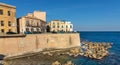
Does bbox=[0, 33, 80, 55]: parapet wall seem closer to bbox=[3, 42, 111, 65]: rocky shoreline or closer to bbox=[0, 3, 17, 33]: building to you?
bbox=[3, 42, 111, 65]: rocky shoreline

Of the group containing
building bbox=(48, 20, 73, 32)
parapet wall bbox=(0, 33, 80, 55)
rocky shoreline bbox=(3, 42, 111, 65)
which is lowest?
rocky shoreline bbox=(3, 42, 111, 65)

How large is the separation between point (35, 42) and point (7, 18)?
413 inches

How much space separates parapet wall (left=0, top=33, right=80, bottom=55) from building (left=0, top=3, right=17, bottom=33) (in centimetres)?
874

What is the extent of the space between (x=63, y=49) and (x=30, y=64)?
58.7 ft

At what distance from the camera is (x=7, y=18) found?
50312mm

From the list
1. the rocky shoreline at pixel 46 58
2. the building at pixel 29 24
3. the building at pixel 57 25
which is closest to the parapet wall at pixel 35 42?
the rocky shoreline at pixel 46 58

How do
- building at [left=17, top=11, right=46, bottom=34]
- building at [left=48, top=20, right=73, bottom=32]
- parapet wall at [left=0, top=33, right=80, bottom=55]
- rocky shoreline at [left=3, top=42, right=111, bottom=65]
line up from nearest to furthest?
rocky shoreline at [left=3, top=42, right=111, bottom=65] < parapet wall at [left=0, top=33, right=80, bottom=55] < building at [left=17, top=11, right=46, bottom=34] < building at [left=48, top=20, right=73, bottom=32]

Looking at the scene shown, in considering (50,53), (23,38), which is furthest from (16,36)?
(50,53)

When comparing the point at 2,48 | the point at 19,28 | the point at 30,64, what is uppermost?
the point at 19,28

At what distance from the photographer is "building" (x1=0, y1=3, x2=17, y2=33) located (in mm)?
49219

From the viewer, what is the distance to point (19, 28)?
6222 cm

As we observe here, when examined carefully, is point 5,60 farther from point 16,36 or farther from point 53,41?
point 53,41

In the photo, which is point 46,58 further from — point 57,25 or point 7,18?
point 57,25

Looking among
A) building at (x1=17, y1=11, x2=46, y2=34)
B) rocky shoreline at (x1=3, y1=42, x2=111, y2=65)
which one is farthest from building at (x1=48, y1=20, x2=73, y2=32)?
rocky shoreline at (x1=3, y1=42, x2=111, y2=65)
